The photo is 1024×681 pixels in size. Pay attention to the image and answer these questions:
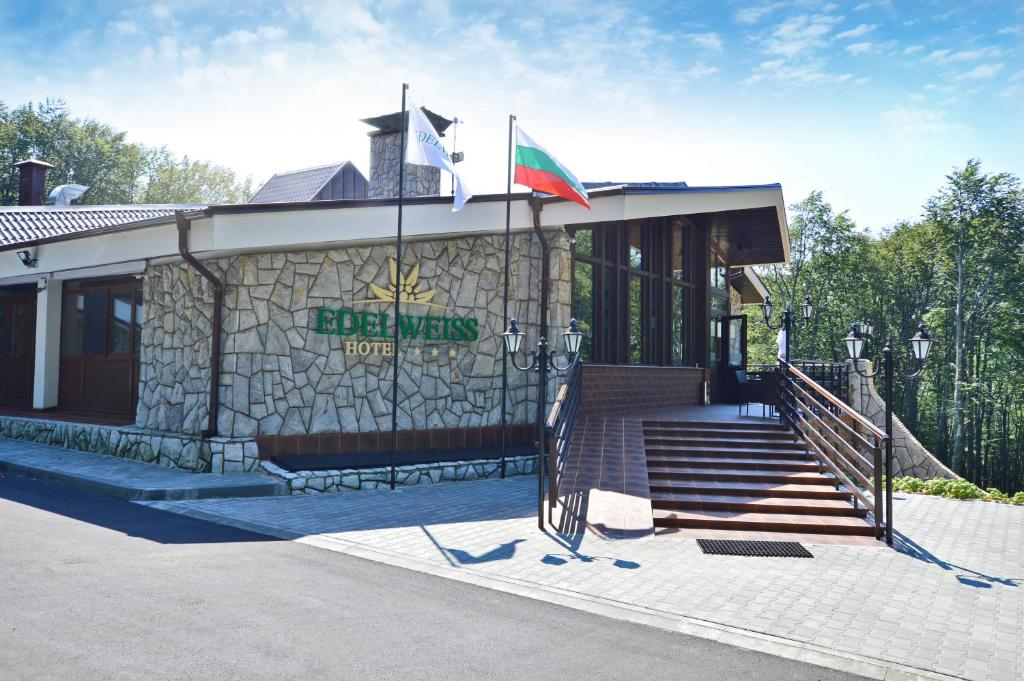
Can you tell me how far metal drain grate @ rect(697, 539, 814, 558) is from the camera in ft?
24.0

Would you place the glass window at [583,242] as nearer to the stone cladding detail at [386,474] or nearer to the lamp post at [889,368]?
the stone cladding detail at [386,474]

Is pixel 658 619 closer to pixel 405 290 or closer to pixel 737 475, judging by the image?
pixel 737 475

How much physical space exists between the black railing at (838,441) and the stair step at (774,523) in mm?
248

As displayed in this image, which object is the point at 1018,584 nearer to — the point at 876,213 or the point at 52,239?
the point at 52,239

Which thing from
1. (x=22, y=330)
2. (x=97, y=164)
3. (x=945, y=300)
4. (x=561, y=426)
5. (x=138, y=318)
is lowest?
(x=561, y=426)

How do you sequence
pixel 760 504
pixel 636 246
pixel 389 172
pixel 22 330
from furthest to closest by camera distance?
pixel 22 330 < pixel 389 172 < pixel 636 246 < pixel 760 504

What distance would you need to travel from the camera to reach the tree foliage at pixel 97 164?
1487 inches

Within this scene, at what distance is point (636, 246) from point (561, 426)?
310 inches

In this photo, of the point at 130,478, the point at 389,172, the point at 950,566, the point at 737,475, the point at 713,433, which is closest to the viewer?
the point at 950,566

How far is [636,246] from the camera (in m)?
16.2

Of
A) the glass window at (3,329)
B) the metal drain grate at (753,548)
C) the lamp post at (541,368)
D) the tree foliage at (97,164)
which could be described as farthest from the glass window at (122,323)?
the tree foliage at (97,164)

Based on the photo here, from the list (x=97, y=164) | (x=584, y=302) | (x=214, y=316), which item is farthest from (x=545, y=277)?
(x=97, y=164)

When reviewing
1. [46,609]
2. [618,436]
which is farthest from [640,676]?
[618,436]

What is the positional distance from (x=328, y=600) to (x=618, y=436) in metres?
7.28
